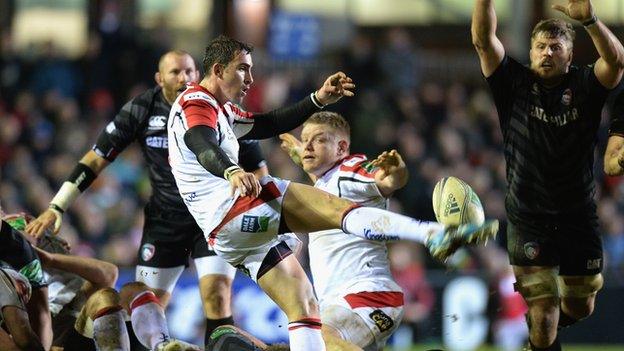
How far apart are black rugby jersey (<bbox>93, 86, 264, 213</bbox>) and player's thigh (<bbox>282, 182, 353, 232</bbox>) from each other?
218cm

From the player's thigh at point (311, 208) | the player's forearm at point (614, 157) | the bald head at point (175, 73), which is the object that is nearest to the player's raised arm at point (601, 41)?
the player's forearm at point (614, 157)

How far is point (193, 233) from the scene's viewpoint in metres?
9.70

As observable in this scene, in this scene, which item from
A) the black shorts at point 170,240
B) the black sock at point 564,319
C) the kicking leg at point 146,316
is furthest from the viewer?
the black shorts at point 170,240

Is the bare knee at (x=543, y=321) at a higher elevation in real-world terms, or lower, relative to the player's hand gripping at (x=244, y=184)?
lower

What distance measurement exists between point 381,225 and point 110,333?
200 centimetres

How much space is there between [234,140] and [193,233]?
1.99 meters

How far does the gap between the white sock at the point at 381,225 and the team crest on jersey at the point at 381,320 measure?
0.81 m

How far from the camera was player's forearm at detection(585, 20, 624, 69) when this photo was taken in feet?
26.6

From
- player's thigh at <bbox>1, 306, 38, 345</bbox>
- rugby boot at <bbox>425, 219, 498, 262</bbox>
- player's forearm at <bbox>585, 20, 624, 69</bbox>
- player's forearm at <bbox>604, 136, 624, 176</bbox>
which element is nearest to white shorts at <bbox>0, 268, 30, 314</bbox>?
player's thigh at <bbox>1, 306, 38, 345</bbox>

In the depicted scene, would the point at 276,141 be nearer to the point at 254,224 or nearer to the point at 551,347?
the point at 551,347

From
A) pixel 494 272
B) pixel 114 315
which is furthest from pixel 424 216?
pixel 114 315

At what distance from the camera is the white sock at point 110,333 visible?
26.5 ft

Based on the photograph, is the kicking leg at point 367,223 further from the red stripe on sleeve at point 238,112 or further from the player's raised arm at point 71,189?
the player's raised arm at point 71,189

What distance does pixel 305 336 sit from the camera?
7.28m
